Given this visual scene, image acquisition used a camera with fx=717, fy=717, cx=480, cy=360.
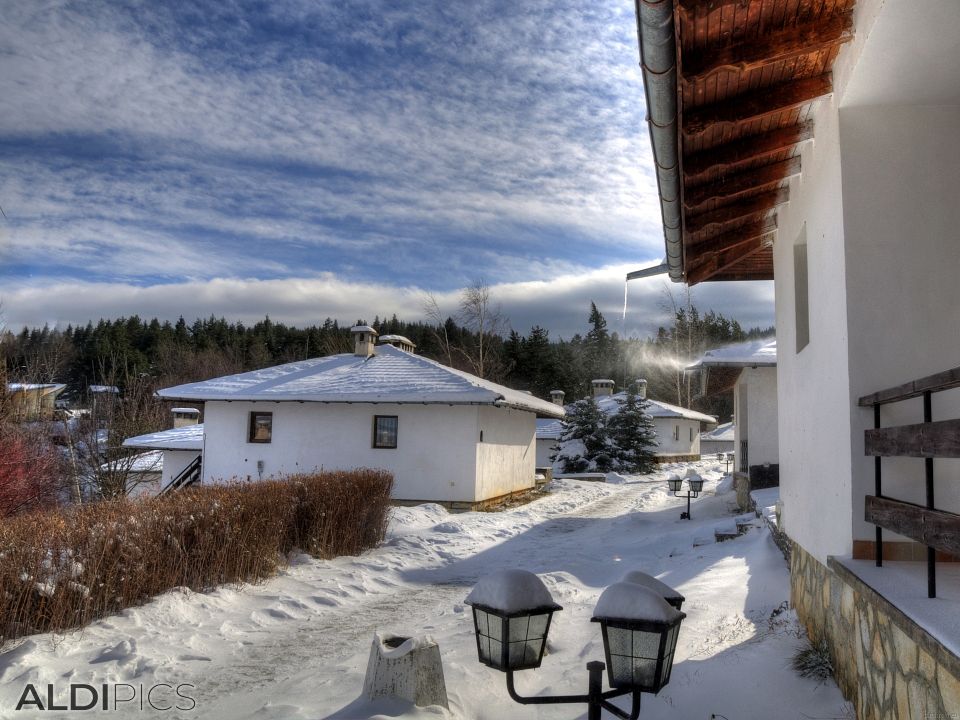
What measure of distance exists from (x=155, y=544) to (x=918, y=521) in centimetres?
634

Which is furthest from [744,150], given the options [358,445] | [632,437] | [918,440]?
[632,437]

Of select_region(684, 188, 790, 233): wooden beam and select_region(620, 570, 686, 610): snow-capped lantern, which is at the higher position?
select_region(684, 188, 790, 233): wooden beam

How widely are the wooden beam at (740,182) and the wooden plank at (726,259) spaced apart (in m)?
1.57

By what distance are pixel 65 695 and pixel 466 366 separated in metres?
37.9

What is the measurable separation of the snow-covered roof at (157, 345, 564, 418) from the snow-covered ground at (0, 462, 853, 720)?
6.38 meters

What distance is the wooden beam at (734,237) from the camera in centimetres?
618

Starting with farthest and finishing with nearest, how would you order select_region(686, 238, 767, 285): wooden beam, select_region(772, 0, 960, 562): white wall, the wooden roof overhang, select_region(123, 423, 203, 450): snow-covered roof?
1. select_region(123, 423, 203, 450): snow-covered roof
2. select_region(686, 238, 767, 285): wooden beam
3. select_region(772, 0, 960, 562): white wall
4. the wooden roof overhang

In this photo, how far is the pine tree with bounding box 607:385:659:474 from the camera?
32375 millimetres

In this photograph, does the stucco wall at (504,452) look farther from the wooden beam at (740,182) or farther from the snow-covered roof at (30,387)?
the wooden beam at (740,182)

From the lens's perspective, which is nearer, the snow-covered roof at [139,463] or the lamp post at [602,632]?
the lamp post at [602,632]

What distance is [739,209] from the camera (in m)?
5.63

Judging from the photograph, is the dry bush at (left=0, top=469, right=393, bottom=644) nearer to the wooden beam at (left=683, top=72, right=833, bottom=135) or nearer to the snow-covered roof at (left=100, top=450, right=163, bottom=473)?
the wooden beam at (left=683, top=72, right=833, bottom=135)

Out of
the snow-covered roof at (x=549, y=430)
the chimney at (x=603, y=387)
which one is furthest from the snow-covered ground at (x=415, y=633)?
the chimney at (x=603, y=387)

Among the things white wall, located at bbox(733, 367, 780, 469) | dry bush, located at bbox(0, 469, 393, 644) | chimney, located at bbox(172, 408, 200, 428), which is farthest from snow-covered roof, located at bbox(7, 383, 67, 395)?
white wall, located at bbox(733, 367, 780, 469)
